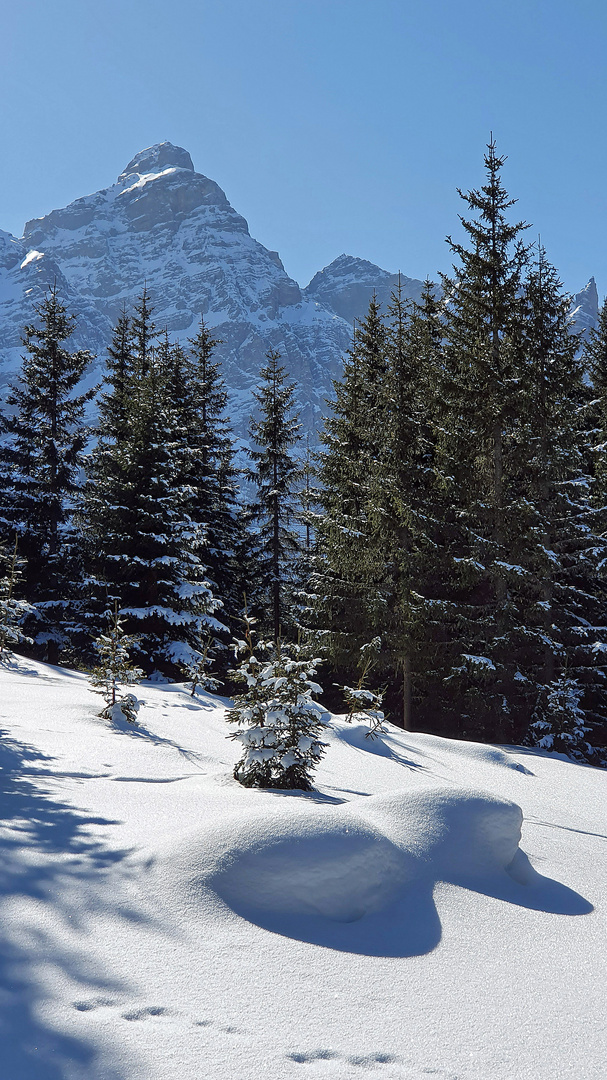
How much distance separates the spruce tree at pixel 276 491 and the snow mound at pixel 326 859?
59.5ft

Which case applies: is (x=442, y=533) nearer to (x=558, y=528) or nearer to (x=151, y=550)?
(x=558, y=528)

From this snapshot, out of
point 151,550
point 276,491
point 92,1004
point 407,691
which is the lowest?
point 407,691

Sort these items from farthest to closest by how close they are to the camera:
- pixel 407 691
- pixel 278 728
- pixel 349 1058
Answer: pixel 407 691
pixel 278 728
pixel 349 1058

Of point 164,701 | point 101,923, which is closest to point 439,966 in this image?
point 101,923

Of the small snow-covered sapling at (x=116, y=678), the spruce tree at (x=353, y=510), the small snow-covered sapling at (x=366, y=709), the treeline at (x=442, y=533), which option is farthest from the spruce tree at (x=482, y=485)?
the small snow-covered sapling at (x=116, y=678)

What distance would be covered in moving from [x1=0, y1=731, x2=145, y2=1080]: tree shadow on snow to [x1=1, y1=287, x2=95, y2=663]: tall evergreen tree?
49.7ft

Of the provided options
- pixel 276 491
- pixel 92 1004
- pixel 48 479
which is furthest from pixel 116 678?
pixel 276 491

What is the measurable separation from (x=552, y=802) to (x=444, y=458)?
9935 mm

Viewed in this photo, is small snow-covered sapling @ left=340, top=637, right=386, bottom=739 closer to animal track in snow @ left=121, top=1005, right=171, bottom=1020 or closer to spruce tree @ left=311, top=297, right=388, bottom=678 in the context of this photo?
spruce tree @ left=311, top=297, right=388, bottom=678

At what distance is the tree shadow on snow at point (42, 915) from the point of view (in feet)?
6.12

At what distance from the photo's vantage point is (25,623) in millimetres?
18594

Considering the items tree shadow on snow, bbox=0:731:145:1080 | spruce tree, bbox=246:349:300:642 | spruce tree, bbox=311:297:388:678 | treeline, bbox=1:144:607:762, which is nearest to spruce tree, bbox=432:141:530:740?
treeline, bbox=1:144:607:762

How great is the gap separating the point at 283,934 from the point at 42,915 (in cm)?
106

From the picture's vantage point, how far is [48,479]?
774 inches
